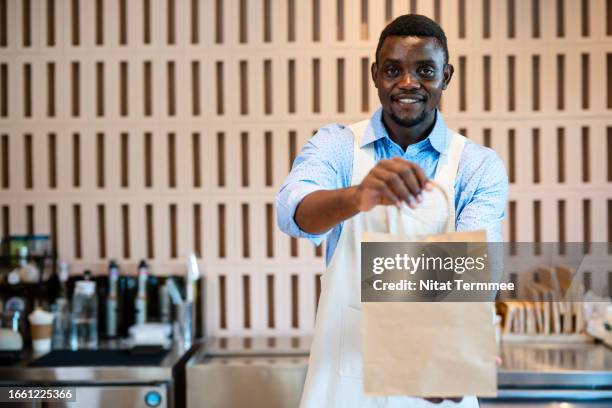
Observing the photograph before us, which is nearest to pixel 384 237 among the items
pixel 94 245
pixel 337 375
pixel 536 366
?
pixel 337 375

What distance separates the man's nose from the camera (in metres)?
1.12

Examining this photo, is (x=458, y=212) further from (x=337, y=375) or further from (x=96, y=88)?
(x=96, y=88)

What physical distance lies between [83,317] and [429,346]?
7.13ft

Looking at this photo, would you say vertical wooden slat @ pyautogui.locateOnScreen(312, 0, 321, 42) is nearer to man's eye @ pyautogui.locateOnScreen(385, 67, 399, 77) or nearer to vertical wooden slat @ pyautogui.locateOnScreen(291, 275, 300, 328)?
vertical wooden slat @ pyautogui.locateOnScreen(291, 275, 300, 328)

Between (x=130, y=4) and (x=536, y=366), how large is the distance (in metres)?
2.31

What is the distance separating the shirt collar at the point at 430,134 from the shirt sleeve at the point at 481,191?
0.18 ft

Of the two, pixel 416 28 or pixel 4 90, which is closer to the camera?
pixel 416 28

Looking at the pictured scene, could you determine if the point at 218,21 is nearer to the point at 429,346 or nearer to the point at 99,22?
the point at 99,22

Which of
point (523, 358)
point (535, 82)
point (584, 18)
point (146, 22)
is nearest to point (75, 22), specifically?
point (146, 22)

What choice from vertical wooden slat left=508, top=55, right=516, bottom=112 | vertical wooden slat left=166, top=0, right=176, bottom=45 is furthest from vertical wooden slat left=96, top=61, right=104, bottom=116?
vertical wooden slat left=508, top=55, right=516, bottom=112

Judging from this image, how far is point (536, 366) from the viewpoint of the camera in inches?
94.1

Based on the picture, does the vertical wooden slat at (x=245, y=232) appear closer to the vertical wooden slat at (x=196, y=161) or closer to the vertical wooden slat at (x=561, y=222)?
the vertical wooden slat at (x=196, y=161)

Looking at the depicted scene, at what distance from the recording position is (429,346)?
0.98m

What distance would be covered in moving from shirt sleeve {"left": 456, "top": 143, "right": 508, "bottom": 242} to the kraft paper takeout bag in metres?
0.26
